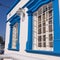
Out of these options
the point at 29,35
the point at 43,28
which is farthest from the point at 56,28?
the point at 29,35

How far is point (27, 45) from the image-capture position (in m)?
6.77

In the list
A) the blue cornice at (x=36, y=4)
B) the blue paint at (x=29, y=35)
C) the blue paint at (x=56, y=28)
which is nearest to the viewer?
the blue paint at (x=56, y=28)

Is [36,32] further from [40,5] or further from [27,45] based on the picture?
[40,5]

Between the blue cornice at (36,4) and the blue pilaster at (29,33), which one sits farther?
the blue pilaster at (29,33)

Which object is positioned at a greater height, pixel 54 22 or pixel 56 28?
pixel 54 22

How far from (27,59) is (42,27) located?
1277mm

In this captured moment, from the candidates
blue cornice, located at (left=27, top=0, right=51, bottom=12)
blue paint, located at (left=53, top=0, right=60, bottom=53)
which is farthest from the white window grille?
blue paint, located at (left=53, top=0, right=60, bottom=53)

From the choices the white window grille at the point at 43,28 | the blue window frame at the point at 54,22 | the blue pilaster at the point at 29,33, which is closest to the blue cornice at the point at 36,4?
the blue window frame at the point at 54,22

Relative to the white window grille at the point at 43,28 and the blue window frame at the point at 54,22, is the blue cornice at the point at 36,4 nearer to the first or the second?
the blue window frame at the point at 54,22

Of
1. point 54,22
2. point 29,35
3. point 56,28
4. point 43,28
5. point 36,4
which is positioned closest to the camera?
point 56,28

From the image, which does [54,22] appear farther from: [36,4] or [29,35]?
[29,35]

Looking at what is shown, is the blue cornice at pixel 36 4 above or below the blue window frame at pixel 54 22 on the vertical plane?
above

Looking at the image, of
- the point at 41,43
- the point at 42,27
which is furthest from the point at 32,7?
the point at 41,43

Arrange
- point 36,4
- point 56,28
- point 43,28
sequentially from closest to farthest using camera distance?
point 56,28, point 43,28, point 36,4
